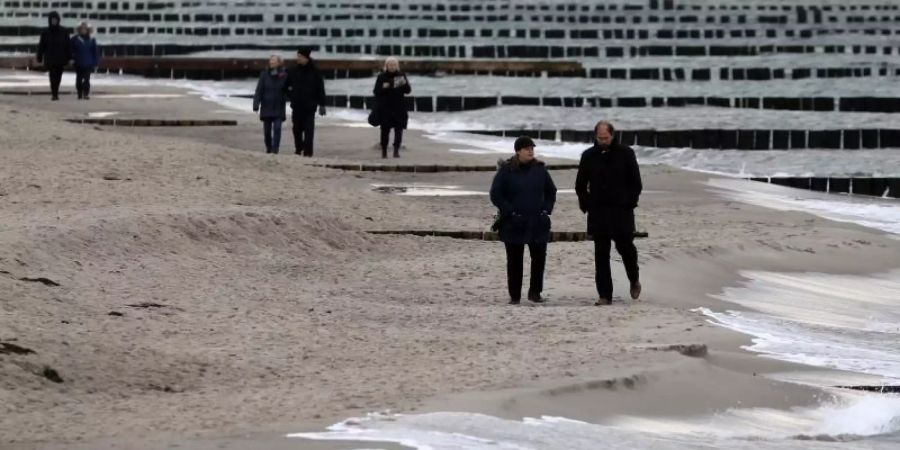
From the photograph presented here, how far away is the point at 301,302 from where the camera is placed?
14.6m

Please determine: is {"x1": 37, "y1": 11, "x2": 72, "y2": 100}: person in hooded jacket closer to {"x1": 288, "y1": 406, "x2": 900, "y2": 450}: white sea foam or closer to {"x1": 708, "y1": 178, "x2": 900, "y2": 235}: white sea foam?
{"x1": 708, "y1": 178, "x2": 900, "y2": 235}: white sea foam

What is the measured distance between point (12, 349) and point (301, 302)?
3.50m

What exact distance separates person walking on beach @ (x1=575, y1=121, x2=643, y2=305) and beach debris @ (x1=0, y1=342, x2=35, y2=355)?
4550mm

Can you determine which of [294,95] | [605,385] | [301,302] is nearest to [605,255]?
[301,302]

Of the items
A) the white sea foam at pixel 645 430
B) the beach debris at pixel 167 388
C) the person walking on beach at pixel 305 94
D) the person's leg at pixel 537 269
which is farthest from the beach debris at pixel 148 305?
the person walking on beach at pixel 305 94

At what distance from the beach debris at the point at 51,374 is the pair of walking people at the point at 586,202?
14.3ft

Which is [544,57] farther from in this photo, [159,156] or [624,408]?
[624,408]

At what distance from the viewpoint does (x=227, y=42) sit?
2128 inches

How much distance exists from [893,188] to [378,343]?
48.1ft

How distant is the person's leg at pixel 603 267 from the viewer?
14656 millimetres

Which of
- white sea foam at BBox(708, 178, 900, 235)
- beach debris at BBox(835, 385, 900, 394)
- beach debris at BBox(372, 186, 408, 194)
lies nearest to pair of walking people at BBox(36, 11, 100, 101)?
white sea foam at BBox(708, 178, 900, 235)

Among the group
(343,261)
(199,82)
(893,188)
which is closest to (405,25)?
(199,82)

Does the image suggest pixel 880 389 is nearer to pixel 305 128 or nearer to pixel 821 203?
pixel 821 203

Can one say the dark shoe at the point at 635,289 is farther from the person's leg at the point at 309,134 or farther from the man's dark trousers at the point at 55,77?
the man's dark trousers at the point at 55,77
